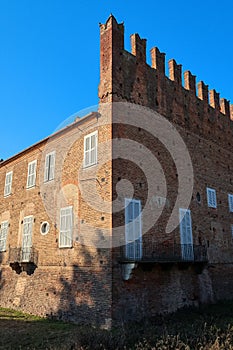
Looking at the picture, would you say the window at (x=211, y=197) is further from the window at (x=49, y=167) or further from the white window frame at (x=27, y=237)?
the white window frame at (x=27, y=237)

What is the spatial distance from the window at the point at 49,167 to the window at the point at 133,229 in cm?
480

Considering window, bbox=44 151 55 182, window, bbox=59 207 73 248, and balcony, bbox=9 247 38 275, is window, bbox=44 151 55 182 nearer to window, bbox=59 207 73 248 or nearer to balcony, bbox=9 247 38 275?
window, bbox=59 207 73 248

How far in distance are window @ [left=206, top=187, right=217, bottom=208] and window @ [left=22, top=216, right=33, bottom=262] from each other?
360 inches

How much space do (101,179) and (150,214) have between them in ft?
8.04

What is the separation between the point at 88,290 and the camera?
34.1ft

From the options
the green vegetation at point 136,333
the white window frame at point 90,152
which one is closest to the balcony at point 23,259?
the green vegetation at point 136,333

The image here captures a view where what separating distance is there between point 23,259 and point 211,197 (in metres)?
9.98

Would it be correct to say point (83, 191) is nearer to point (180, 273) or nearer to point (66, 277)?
point (66, 277)

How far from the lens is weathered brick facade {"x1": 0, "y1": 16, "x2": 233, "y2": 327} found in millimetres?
10445

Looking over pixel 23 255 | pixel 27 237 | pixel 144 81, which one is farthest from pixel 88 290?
pixel 144 81

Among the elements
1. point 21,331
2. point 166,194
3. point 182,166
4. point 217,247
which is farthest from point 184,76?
point 21,331

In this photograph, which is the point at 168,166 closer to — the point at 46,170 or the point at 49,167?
the point at 49,167

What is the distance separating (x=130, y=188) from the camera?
11289 millimetres

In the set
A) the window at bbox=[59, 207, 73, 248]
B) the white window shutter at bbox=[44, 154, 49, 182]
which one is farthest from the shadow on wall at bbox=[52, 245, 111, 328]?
the white window shutter at bbox=[44, 154, 49, 182]
